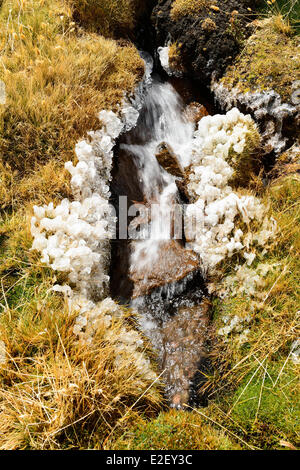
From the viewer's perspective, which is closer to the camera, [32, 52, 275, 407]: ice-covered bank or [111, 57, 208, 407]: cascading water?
[32, 52, 275, 407]: ice-covered bank

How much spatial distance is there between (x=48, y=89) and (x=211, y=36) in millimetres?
3093

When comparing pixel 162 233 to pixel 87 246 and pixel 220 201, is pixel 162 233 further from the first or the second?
pixel 87 246

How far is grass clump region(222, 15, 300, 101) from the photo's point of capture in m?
4.92

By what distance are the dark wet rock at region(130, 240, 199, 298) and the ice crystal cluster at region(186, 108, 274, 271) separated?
0.17m

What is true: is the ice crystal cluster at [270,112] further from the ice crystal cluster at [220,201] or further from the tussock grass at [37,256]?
the tussock grass at [37,256]

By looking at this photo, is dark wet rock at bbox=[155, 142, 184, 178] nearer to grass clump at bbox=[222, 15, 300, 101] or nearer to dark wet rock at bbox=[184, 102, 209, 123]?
dark wet rock at bbox=[184, 102, 209, 123]

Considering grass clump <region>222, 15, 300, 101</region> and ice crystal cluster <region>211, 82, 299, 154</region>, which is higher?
grass clump <region>222, 15, 300, 101</region>

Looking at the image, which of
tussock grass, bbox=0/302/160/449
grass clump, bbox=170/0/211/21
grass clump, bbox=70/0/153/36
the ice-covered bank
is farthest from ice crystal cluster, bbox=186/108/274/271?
grass clump, bbox=70/0/153/36

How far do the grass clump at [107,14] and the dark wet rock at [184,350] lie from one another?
17.0 ft

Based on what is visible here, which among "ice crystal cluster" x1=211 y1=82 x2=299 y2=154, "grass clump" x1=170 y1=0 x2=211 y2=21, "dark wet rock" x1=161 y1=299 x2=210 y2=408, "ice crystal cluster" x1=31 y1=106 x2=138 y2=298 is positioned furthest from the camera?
"grass clump" x1=170 y1=0 x2=211 y2=21

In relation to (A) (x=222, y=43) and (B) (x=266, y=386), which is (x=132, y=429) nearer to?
(B) (x=266, y=386)

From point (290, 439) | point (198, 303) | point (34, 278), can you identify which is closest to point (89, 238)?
point (34, 278)

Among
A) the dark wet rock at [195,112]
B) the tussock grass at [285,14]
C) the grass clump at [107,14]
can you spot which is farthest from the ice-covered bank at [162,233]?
the tussock grass at [285,14]

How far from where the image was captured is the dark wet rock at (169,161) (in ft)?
16.9
